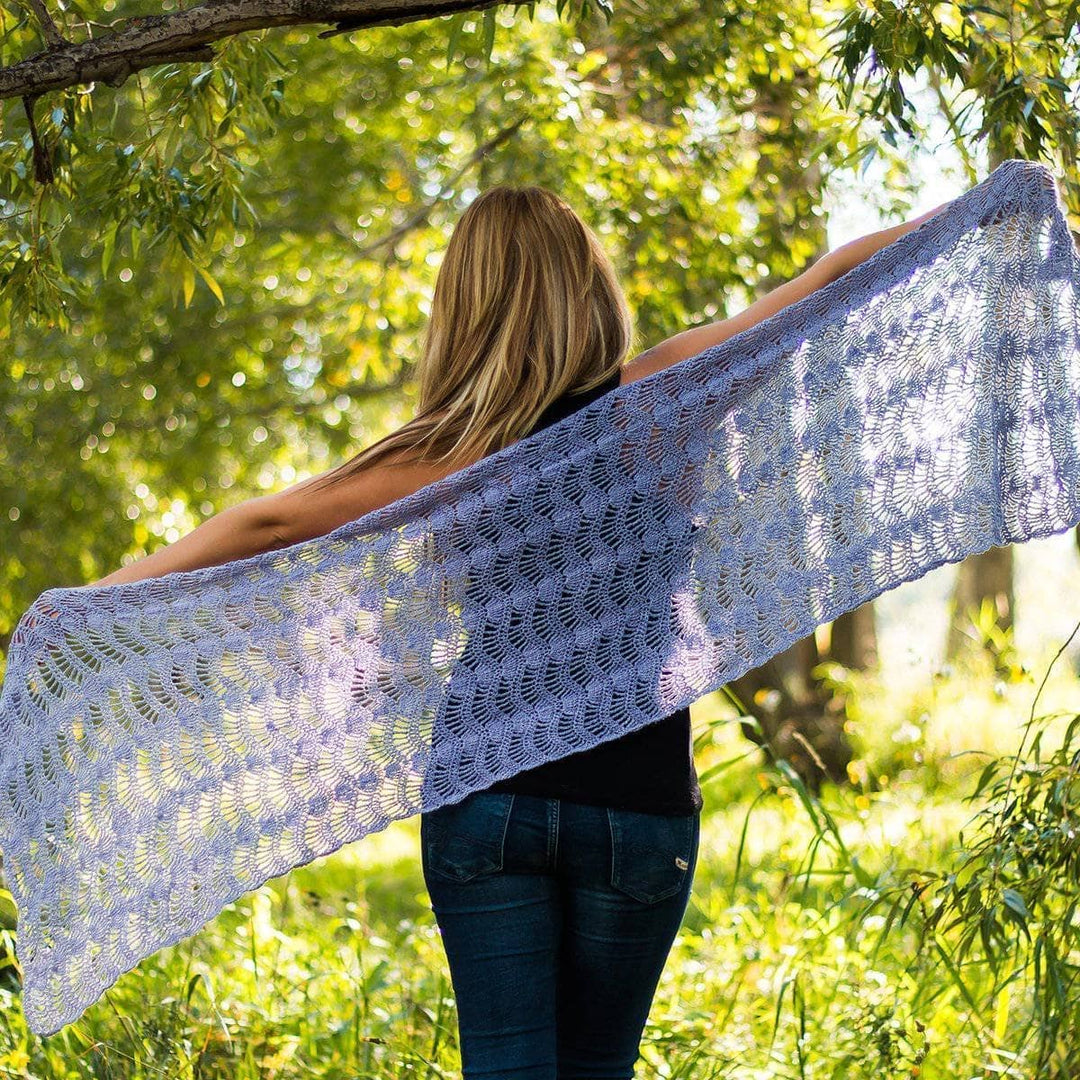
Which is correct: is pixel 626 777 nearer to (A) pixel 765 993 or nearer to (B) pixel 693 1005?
(A) pixel 765 993

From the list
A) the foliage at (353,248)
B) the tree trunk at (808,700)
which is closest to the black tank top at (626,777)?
the foliage at (353,248)

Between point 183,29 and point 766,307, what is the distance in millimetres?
955

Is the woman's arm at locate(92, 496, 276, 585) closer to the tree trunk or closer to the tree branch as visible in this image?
the tree branch

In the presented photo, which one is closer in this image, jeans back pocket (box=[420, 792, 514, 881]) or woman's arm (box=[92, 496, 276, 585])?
jeans back pocket (box=[420, 792, 514, 881])

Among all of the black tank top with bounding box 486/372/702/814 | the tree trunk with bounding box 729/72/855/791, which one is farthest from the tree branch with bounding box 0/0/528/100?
the tree trunk with bounding box 729/72/855/791

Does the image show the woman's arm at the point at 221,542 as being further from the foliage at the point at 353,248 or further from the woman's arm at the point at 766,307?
the foliage at the point at 353,248

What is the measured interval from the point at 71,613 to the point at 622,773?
79 centimetres

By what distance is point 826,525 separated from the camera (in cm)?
188

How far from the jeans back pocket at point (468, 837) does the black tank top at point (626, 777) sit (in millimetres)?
27

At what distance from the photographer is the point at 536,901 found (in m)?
1.63

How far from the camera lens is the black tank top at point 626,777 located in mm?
1634

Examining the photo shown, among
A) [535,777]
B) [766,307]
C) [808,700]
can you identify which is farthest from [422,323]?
[535,777]

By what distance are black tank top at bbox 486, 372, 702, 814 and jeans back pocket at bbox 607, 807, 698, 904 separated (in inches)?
0.5

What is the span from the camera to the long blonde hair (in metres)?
1.73
